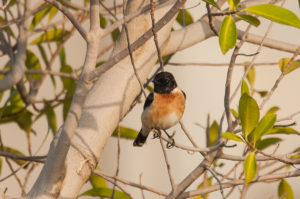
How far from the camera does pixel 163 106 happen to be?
2.58m

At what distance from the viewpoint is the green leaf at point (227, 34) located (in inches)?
48.2

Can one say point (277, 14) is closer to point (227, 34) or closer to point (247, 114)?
point (227, 34)

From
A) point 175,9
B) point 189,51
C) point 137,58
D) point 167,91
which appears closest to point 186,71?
point 189,51

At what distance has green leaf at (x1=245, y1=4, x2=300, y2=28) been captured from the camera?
1.17 meters

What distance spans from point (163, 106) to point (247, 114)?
1.16 metres

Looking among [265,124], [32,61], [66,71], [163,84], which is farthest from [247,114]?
[32,61]

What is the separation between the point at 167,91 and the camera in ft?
8.67

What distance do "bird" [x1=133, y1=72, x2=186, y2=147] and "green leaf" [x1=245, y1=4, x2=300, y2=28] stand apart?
4.42ft

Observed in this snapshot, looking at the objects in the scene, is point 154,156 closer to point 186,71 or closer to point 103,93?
point 186,71

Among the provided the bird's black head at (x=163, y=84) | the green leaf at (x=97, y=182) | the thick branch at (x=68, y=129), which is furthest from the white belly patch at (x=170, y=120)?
the thick branch at (x=68, y=129)

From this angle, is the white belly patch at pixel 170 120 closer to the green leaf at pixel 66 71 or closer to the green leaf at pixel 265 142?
the green leaf at pixel 265 142

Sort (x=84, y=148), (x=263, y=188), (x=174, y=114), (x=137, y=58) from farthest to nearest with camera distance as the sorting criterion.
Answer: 1. (x=263, y=188)
2. (x=174, y=114)
3. (x=137, y=58)
4. (x=84, y=148)

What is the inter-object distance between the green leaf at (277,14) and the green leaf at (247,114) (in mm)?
297

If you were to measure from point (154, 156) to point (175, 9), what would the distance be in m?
3.91
